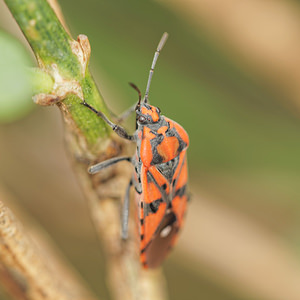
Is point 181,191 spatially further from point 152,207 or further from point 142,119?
point 142,119

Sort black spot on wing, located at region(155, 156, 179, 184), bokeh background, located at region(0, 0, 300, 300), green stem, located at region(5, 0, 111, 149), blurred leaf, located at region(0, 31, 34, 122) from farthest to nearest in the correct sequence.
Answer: bokeh background, located at region(0, 0, 300, 300) < black spot on wing, located at region(155, 156, 179, 184) < green stem, located at region(5, 0, 111, 149) < blurred leaf, located at region(0, 31, 34, 122)

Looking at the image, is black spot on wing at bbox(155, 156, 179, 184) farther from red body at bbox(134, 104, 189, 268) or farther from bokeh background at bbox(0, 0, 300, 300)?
bokeh background at bbox(0, 0, 300, 300)

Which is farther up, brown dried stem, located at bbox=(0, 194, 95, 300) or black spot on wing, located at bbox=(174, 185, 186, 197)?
brown dried stem, located at bbox=(0, 194, 95, 300)

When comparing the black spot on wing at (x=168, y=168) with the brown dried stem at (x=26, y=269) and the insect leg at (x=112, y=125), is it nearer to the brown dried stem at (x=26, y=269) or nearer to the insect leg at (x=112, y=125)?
the insect leg at (x=112, y=125)

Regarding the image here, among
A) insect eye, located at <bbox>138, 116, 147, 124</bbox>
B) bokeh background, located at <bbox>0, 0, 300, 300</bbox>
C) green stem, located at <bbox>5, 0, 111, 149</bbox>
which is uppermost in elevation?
green stem, located at <bbox>5, 0, 111, 149</bbox>

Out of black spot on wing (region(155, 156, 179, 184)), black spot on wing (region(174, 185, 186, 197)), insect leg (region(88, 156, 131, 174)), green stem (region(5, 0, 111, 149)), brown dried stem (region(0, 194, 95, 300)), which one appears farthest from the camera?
black spot on wing (region(174, 185, 186, 197))

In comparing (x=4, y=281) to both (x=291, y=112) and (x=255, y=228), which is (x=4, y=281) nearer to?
(x=255, y=228)

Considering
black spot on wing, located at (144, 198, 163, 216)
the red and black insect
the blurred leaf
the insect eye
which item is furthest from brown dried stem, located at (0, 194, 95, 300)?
the insect eye
